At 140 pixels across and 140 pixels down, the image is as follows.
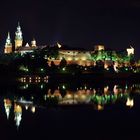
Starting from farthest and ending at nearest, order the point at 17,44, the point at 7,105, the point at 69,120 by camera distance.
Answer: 1. the point at 17,44
2. the point at 7,105
3. the point at 69,120

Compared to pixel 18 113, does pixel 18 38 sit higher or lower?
higher

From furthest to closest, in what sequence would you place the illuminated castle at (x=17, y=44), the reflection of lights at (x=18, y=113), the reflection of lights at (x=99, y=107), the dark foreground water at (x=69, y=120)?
the illuminated castle at (x=17, y=44), the reflection of lights at (x=99, y=107), the reflection of lights at (x=18, y=113), the dark foreground water at (x=69, y=120)

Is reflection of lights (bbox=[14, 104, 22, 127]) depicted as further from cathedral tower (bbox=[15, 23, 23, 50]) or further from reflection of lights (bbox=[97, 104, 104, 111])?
cathedral tower (bbox=[15, 23, 23, 50])

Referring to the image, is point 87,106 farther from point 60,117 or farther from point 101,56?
point 101,56

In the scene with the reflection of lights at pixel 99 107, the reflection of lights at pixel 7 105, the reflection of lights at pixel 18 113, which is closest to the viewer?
the reflection of lights at pixel 18 113

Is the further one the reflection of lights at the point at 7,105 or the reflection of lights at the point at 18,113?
the reflection of lights at the point at 7,105

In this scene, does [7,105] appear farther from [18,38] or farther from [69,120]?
[18,38]

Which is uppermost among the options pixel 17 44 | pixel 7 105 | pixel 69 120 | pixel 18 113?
pixel 17 44

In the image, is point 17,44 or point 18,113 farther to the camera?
point 17,44

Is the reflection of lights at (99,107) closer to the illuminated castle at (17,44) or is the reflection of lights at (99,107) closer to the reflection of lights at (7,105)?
the reflection of lights at (7,105)

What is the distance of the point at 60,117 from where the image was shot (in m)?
14.1

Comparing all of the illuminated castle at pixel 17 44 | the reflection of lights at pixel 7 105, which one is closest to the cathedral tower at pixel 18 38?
the illuminated castle at pixel 17 44

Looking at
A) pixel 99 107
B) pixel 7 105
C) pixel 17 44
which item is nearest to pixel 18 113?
pixel 7 105

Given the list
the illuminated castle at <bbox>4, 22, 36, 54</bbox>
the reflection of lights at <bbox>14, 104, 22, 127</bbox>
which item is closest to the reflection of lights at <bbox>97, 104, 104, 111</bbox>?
the reflection of lights at <bbox>14, 104, 22, 127</bbox>
